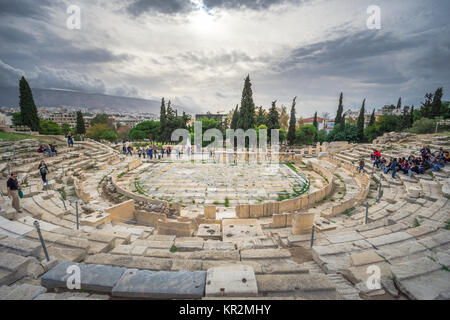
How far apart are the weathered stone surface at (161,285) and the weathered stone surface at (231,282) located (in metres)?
0.12

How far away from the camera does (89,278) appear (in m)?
2.91

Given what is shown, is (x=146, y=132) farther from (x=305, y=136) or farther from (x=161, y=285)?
(x=161, y=285)

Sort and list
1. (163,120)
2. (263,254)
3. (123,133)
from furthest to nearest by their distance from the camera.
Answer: (123,133), (163,120), (263,254)

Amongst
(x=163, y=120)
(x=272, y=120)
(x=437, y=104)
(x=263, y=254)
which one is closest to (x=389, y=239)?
(x=263, y=254)

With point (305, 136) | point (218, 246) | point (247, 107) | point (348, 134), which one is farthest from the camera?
point (305, 136)

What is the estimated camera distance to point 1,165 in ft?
40.0

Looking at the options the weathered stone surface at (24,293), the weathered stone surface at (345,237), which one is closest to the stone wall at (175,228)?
the weathered stone surface at (24,293)

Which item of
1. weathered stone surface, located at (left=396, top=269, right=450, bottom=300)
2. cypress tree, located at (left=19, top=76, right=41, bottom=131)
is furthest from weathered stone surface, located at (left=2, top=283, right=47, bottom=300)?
cypress tree, located at (left=19, top=76, right=41, bottom=131)

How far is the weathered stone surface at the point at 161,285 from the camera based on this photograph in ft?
8.77

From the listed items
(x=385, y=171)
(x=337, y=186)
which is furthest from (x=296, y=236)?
(x=385, y=171)

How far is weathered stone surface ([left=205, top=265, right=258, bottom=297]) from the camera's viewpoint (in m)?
2.69

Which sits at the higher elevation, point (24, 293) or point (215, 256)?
point (24, 293)

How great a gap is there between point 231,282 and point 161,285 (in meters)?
0.98
